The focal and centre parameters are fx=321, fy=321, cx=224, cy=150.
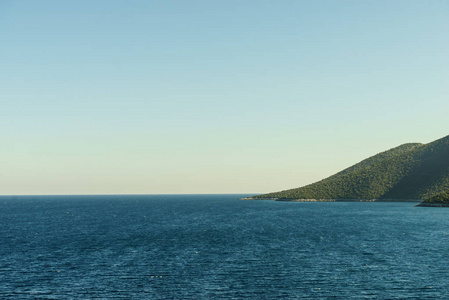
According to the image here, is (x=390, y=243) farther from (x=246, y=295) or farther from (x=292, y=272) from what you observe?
(x=246, y=295)

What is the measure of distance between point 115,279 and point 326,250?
44570 millimetres

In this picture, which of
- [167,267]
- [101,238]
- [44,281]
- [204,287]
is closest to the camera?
[204,287]

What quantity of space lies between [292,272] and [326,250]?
21220 millimetres

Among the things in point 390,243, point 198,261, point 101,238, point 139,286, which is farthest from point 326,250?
point 101,238

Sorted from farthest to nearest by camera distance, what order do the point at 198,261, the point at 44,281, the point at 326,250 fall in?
the point at 326,250 < the point at 198,261 < the point at 44,281

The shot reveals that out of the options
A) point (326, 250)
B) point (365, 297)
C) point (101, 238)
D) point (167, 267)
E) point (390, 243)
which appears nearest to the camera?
point (365, 297)

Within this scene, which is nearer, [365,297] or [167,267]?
[365,297]

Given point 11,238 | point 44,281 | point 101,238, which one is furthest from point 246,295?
point 11,238

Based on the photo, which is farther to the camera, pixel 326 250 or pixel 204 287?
pixel 326 250

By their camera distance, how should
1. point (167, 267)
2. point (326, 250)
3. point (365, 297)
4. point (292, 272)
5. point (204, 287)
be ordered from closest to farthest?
point (365, 297) → point (204, 287) → point (292, 272) → point (167, 267) → point (326, 250)

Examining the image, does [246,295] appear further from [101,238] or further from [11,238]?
[11,238]

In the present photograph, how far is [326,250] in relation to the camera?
2781 inches

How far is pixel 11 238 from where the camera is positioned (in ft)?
311

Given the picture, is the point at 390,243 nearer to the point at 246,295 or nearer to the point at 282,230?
the point at 282,230
